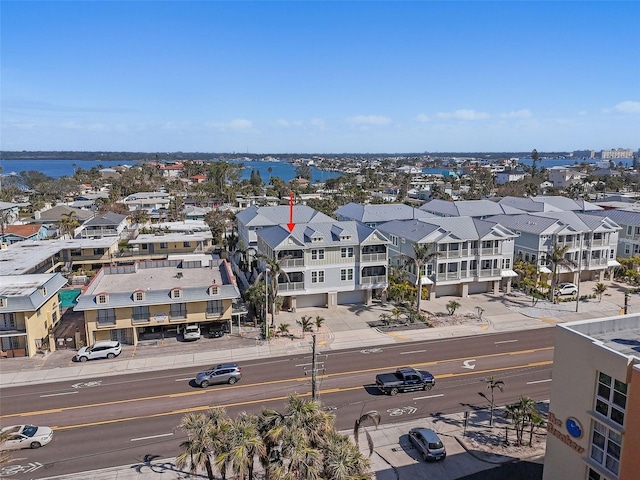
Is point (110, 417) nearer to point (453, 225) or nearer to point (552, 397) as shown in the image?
point (552, 397)

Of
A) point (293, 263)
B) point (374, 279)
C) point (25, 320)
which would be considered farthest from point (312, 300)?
point (25, 320)

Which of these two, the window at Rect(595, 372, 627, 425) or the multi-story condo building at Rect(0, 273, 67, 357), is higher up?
the window at Rect(595, 372, 627, 425)

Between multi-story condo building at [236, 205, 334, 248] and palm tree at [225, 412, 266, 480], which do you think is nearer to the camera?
palm tree at [225, 412, 266, 480]

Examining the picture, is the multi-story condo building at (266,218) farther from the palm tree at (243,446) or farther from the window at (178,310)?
the palm tree at (243,446)

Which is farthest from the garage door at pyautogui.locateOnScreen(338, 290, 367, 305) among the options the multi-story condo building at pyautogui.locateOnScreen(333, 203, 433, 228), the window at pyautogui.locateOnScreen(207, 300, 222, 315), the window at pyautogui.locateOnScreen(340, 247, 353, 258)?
the multi-story condo building at pyautogui.locateOnScreen(333, 203, 433, 228)

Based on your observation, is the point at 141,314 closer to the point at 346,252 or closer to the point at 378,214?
the point at 346,252

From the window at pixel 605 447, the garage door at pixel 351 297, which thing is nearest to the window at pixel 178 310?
the garage door at pixel 351 297

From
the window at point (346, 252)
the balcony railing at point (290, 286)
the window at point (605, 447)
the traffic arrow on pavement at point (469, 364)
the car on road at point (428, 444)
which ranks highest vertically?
the window at point (346, 252)

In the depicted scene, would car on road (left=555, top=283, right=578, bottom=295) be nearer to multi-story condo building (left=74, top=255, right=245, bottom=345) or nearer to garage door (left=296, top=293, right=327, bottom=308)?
garage door (left=296, top=293, right=327, bottom=308)

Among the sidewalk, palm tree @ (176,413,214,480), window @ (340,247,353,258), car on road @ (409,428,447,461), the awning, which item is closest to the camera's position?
palm tree @ (176,413,214,480)
